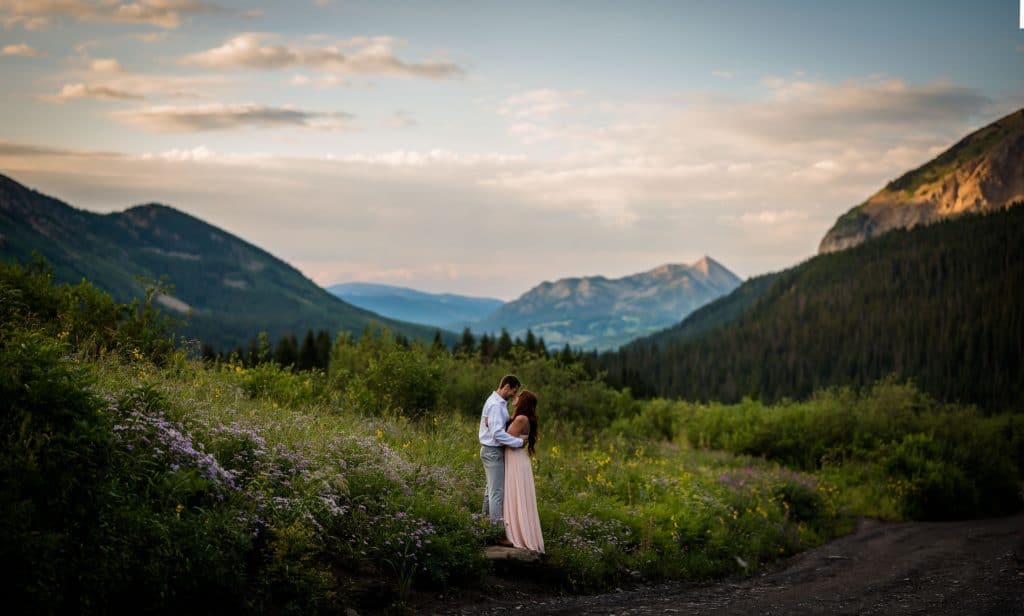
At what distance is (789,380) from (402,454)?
15272 cm

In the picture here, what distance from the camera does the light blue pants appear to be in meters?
12.4

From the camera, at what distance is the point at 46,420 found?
7.70 meters

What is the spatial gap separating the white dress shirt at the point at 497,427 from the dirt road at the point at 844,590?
211 cm

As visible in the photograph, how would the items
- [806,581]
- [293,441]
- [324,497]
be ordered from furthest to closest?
[806,581]
[293,441]
[324,497]

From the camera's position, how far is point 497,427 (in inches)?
484

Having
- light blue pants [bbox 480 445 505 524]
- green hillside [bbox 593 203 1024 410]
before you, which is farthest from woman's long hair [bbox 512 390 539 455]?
green hillside [bbox 593 203 1024 410]

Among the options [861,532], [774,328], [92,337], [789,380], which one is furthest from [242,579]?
[774,328]

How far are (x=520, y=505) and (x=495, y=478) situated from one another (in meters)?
0.61

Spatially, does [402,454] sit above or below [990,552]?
above

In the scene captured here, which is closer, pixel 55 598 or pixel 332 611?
pixel 55 598

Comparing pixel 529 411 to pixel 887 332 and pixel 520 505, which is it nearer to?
pixel 520 505

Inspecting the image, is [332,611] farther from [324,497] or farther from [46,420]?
[46,420]

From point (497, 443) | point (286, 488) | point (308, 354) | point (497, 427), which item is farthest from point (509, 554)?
point (308, 354)

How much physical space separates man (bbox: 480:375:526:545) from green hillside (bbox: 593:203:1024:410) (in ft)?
302
